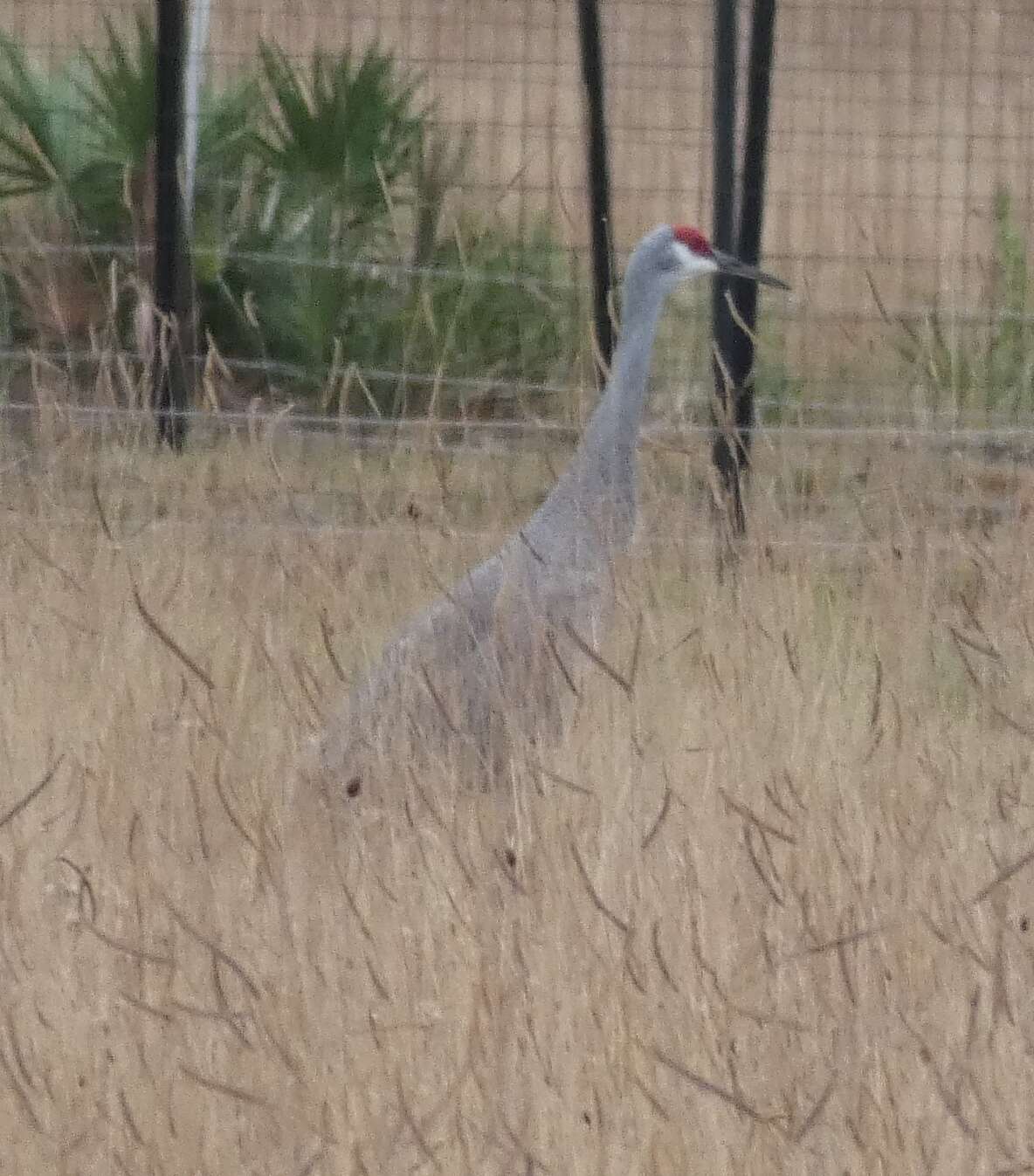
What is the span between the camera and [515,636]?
3.80 metres

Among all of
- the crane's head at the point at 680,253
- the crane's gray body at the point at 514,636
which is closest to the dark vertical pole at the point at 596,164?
the crane's head at the point at 680,253

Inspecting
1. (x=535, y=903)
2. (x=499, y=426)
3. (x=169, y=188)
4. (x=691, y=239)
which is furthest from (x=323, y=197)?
(x=535, y=903)

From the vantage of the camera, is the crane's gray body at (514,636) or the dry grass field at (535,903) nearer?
the dry grass field at (535,903)

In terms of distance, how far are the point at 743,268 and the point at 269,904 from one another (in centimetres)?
253

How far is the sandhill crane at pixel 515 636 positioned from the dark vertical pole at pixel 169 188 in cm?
163

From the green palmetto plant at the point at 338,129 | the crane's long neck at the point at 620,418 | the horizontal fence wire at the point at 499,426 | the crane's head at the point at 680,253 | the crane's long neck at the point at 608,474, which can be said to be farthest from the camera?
the green palmetto plant at the point at 338,129

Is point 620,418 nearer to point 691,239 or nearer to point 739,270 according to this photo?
point 691,239

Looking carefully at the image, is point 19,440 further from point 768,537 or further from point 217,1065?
point 217,1065

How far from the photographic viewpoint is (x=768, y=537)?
4387 mm

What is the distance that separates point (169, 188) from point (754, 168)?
1.41 metres

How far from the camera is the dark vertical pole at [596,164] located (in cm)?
582

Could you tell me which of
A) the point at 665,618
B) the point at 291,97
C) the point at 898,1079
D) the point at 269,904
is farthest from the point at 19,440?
the point at 898,1079

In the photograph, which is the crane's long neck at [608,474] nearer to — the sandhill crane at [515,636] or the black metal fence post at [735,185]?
the sandhill crane at [515,636]

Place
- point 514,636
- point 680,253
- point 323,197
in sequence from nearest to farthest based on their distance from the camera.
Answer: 1. point 514,636
2. point 680,253
3. point 323,197
